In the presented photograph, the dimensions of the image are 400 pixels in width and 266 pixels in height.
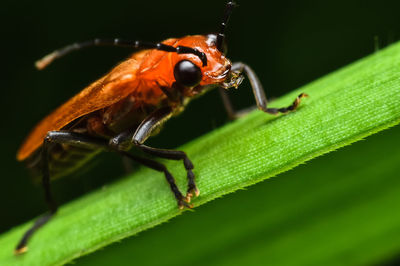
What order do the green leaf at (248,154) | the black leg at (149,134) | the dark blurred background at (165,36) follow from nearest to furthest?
the green leaf at (248,154), the black leg at (149,134), the dark blurred background at (165,36)

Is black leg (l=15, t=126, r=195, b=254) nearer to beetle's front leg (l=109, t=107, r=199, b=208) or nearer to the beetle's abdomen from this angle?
beetle's front leg (l=109, t=107, r=199, b=208)

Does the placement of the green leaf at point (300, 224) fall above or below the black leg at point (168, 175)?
below

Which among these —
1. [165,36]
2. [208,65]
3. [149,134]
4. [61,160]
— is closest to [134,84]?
[149,134]

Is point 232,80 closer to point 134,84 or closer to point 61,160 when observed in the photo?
point 134,84

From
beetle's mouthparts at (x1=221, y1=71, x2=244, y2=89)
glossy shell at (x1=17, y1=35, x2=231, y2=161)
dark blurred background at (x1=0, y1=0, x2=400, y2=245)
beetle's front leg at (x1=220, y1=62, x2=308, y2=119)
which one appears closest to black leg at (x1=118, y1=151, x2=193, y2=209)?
glossy shell at (x1=17, y1=35, x2=231, y2=161)

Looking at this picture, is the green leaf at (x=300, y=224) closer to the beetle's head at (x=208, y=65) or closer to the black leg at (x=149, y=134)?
the black leg at (x=149, y=134)

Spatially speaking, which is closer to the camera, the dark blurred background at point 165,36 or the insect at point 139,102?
the insect at point 139,102

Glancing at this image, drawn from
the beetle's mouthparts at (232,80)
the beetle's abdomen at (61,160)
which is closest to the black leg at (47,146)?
the beetle's abdomen at (61,160)
